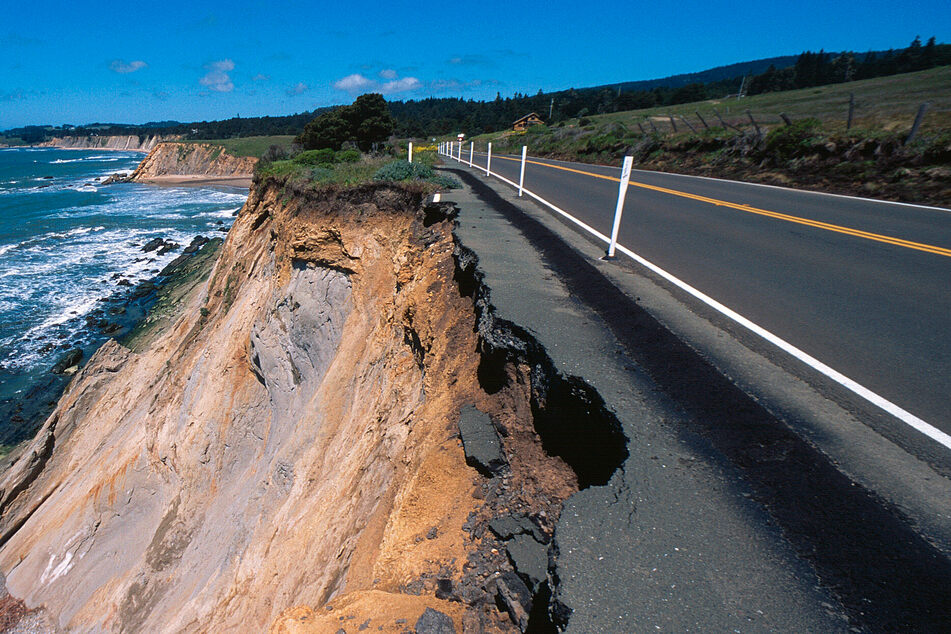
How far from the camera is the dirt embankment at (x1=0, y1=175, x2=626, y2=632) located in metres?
3.07

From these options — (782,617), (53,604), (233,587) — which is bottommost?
(53,604)

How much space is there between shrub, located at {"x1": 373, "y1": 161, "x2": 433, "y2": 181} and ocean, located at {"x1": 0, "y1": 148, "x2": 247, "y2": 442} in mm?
18145

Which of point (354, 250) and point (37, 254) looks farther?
point (37, 254)

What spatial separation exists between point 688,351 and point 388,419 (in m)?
4.74

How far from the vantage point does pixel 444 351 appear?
6141mm

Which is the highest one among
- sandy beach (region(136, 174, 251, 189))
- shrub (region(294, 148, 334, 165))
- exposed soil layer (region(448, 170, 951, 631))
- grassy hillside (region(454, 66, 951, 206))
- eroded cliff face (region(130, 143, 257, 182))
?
grassy hillside (region(454, 66, 951, 206))

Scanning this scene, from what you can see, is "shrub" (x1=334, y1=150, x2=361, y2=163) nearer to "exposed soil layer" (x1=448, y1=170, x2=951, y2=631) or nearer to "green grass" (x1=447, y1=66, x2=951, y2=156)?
"green grass" (x1=447, y1=66, x2=951, y2=156)

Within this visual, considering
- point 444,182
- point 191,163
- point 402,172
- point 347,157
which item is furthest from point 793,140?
point 191,163

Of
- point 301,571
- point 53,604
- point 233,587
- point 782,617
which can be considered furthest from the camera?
point 53,604

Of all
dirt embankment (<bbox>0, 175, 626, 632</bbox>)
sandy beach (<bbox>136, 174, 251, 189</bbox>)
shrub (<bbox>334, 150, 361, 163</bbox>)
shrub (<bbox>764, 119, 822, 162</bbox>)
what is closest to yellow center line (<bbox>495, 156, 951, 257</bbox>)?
shrub (<bbox>764, 119, 822, 162</bbox>)

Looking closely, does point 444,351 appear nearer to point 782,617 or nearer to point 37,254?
point 782,617

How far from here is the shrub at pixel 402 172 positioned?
1251cm

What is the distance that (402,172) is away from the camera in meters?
12.7

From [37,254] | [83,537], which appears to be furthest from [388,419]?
[37,254]
